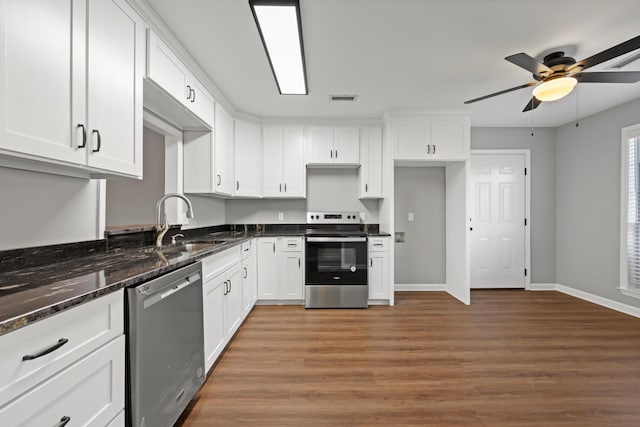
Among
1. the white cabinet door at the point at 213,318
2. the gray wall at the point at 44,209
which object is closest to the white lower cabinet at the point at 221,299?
the white cabinet door at the point at 213,318

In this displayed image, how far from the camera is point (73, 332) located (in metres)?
0.92

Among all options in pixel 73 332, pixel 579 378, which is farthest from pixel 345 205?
pixel 73 332

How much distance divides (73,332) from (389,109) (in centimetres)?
356

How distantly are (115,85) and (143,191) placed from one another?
4.40 ft

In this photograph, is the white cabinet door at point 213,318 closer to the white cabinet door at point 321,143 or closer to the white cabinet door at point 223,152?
the white cabinet door at point 223,152

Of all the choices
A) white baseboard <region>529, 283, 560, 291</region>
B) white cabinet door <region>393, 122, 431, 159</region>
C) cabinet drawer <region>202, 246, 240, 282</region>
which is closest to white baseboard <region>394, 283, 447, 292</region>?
white baseboard <region>529, 283, 560, 291</region>

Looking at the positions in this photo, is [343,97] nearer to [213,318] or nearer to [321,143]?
[321,143]

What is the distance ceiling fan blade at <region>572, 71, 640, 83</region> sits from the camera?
2.05 m

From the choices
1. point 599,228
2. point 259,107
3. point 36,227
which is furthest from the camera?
point 599,228

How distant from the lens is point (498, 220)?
4.31 metres

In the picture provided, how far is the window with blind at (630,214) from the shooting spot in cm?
331

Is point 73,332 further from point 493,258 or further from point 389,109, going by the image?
point 493,258

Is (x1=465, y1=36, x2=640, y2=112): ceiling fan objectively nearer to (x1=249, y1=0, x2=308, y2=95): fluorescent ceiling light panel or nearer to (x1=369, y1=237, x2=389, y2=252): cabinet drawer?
(x1=249, y1=0, x2=308, y2=95): fluorescent ceiling light panel

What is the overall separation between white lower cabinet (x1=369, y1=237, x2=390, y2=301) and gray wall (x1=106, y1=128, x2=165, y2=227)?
8.03ft
